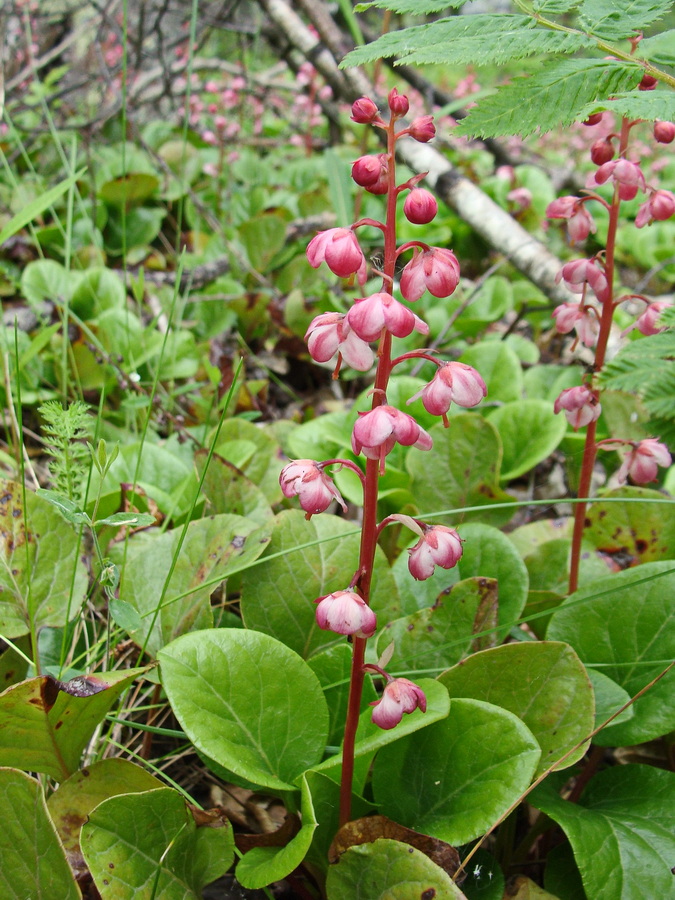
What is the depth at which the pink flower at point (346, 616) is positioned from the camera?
0.86 metres

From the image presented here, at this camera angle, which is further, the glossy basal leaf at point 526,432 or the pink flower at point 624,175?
the glossy basal leaf at point 526,432

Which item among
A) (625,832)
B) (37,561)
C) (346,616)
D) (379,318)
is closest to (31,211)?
(37,561)

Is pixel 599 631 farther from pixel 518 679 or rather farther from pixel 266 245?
pixel 266 245

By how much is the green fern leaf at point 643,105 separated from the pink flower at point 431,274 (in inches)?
8.9

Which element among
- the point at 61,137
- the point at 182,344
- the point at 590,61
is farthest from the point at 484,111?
the point at 61,137

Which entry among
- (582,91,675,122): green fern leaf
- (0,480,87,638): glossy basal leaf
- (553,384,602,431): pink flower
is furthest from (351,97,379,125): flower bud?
(0,480,87,638): glossy basal leaf

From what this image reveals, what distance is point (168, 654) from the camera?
1023 mm

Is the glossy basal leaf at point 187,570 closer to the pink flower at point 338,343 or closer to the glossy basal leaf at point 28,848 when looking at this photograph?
the glossy basal leaf at point 28,848

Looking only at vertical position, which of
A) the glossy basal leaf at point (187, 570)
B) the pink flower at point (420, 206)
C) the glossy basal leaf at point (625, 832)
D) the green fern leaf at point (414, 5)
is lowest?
the glossy basal leaf at point (625, 832)

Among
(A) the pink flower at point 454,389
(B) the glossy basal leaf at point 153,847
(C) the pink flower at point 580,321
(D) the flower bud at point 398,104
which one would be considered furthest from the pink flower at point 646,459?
(B) the glossy basal leaf at point 153,847

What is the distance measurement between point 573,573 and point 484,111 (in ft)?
2.83

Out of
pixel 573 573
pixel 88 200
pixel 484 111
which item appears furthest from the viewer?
pixel 88 200

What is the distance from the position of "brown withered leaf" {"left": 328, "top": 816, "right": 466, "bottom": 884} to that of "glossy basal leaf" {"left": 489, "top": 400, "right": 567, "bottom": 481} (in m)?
1.00

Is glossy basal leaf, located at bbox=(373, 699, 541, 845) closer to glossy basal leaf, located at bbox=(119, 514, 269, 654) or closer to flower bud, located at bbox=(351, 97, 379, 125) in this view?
glossy basal leaf, located at bbox=(119, 514, 269, 654)
